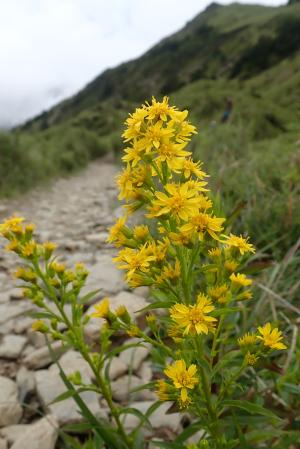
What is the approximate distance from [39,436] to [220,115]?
14.9 m

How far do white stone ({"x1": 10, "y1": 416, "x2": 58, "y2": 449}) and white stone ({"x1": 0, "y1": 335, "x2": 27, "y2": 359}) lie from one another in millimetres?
757

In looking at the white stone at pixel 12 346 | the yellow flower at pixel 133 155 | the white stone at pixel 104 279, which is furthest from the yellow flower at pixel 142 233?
the white stone at pixel 104 279

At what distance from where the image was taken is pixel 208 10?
101375 mm

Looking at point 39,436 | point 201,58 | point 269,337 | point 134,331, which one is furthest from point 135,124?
point 201,58

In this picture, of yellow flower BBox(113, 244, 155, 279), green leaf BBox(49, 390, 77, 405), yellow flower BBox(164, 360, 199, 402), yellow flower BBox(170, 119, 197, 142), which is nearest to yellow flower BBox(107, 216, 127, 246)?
yellow flower BBox(113, 244, 155, 279)

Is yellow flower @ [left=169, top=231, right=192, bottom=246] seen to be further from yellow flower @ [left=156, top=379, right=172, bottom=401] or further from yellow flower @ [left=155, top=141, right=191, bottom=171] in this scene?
yellow flower @ [left=156, top=379, right=172, bottom=401]

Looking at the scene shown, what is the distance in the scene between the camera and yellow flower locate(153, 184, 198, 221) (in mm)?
1266

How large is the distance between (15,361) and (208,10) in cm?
11210

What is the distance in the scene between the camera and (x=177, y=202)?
1.27m

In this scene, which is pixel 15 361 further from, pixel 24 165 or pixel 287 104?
pixel 287 104

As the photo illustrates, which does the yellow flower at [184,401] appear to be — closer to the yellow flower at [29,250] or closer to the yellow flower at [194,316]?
the yellow flower at [194,316]

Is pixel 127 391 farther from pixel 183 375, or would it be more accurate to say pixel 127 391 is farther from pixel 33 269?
pixel 183 375

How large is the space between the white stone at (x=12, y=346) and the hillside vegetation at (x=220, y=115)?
1750mm

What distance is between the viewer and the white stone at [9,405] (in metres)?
2.19
